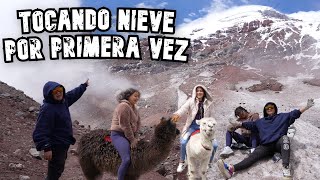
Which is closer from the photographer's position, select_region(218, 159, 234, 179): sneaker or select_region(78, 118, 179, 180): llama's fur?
select_region(78, 118, 179, 180): llama's fur

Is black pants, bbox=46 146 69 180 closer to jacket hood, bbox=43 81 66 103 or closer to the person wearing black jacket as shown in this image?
the person wearing black jacket

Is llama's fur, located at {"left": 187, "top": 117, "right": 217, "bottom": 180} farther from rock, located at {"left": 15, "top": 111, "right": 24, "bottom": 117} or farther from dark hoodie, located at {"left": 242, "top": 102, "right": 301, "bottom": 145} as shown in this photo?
rock, located at {"left": 15, "top": 111, "right": 24, "bottom": 117}

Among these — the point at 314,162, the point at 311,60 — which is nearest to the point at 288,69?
the point at 311,60

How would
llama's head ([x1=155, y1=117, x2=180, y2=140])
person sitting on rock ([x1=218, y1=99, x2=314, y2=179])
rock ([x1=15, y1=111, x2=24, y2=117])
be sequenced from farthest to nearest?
rock ([x1=15, y1=111, x2=24, y2=117])
person sitting on rock ([x1=218, y1=99, x2=314, y2=179])
llama's head ([x1=155, y1=117, x2=180, y2=140])

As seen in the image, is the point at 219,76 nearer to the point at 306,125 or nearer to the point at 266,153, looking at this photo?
the point at 306,125

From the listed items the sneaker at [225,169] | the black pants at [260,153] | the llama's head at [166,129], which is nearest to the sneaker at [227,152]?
the black pants at [260,153]

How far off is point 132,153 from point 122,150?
355 millimetres

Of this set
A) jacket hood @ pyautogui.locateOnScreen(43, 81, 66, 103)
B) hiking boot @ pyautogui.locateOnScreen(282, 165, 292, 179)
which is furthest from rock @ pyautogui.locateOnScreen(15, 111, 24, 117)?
hiking boot @ pyautogui.locateOnScreen(282, 165, 292, 179)

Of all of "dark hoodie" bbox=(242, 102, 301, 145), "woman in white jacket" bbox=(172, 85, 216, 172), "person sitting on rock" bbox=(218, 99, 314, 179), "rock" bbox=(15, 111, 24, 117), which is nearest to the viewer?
"woman in white jacket" bbox=(172, 85, 216, 172)

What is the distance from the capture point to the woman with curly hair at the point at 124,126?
6012mm

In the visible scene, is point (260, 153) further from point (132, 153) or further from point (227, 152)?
point (132, 153)

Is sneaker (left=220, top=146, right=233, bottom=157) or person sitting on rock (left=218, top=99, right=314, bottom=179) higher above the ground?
person sitting on rock (left=218, top=99, right=314, bottom=179)

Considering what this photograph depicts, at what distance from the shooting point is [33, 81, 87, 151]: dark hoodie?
552cm

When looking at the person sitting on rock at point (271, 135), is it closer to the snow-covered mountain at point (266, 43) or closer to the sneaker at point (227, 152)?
the sneaker at point (227, 152)
